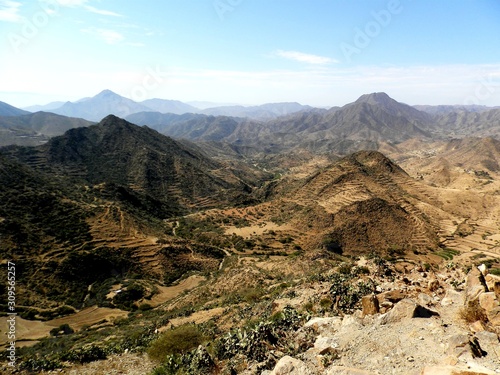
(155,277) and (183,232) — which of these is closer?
(155,277)

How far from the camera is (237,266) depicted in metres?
45.0

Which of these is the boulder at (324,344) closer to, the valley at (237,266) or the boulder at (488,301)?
the valley at (237,266)

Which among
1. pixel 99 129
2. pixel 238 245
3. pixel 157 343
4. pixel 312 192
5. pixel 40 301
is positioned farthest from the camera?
pixel 99 129

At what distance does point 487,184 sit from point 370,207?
80493 millimetres

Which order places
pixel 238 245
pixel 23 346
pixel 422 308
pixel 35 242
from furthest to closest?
pixel 238 245 → pixel 35 242 → pixel 23 346 → pixel 422 308

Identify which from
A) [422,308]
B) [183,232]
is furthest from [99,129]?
[422,308]

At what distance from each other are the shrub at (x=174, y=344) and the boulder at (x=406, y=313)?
37.0 ft

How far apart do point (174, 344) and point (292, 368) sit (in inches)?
405

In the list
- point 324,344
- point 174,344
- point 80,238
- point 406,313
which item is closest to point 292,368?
point 324,344

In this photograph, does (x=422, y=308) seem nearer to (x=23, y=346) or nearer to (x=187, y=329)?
(x=187, y=329)

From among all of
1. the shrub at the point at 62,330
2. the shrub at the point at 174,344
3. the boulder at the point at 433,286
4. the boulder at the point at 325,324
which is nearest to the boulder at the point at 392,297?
the boulder at the point at 433,286

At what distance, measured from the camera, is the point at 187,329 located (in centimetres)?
1888

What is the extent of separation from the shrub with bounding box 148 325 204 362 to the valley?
0.17 m

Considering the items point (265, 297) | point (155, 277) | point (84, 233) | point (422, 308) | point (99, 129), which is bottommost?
point (155, 277)
